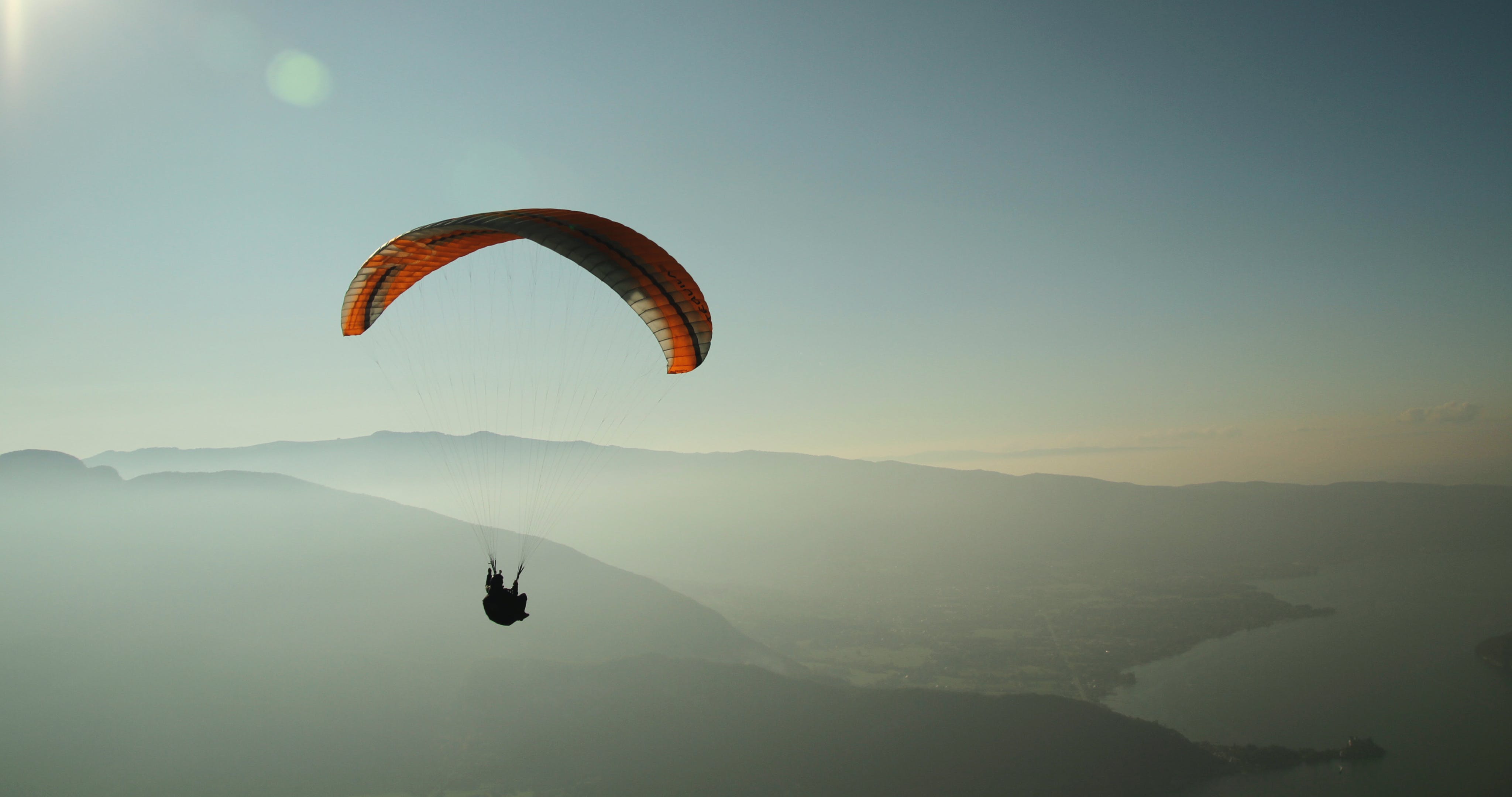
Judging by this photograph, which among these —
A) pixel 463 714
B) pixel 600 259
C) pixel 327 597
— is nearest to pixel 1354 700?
pixel 463 714

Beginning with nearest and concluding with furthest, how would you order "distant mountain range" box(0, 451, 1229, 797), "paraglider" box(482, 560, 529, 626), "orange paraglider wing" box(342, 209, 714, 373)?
"paraglider" box(482, 560, 529, 626), "orange paraglider wing" box(342, 209, 714, 373), "distant mountain range" box(0, 451, 1229, 797)

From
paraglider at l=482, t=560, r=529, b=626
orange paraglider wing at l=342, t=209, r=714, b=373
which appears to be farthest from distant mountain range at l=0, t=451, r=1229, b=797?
orange paraglider wing at l=342, t=209, r=714, b=373

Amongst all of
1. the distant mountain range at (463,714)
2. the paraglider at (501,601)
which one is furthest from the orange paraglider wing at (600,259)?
the distant mountain range at (463,714)

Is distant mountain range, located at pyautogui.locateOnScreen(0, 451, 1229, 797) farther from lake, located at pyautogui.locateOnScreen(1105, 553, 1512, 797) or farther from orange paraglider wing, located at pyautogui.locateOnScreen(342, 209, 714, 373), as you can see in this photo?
orange paraglider wing, located at pyautogui.locateOnScreen(342, 209, 714, 373)

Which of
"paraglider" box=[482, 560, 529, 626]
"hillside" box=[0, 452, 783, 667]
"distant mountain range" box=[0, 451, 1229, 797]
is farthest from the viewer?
"hillside" box=[0, 452, 783, 667]

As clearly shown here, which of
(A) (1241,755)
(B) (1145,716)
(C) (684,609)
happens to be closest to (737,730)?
(C) (684,609)

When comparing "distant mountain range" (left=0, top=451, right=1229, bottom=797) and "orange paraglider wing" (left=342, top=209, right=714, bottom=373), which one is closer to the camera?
"orange paraglider wing" (left=342, top=209, right=714, bottom=373)

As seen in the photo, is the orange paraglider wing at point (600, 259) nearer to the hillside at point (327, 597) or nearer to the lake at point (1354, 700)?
the lake at point (1354, 700)
